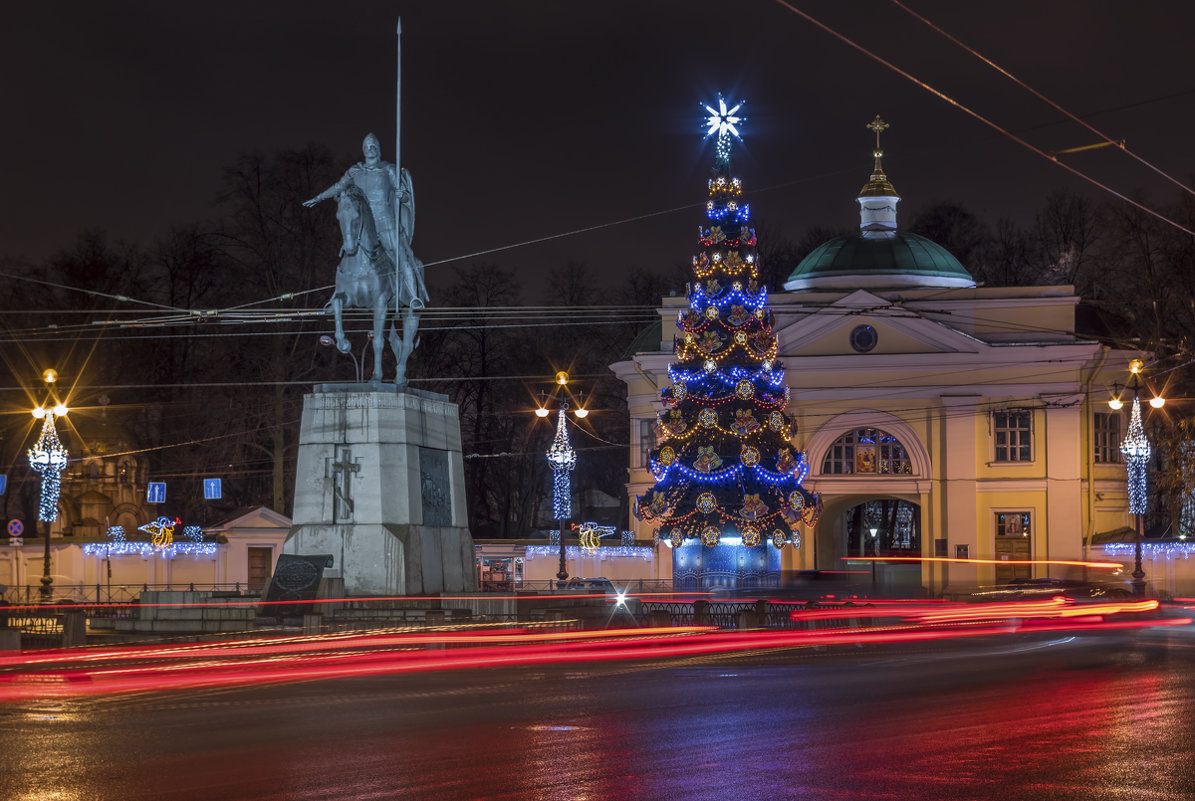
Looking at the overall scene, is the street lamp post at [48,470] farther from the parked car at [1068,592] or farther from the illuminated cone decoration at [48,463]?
the parked car at [1068,592]

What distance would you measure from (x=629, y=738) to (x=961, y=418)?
155ft

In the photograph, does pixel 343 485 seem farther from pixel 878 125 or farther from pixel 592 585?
pixel 878 125

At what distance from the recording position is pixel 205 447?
61.3 metres

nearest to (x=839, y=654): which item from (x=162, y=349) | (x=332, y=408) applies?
(x=332, y=408)

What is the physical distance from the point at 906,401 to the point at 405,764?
4881 centimetres

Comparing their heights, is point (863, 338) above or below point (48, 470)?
above

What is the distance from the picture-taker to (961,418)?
59594 mm

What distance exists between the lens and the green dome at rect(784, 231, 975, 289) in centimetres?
6378

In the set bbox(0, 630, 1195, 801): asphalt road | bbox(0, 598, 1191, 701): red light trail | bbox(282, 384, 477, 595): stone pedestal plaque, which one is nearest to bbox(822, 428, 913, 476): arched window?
bbox(0, 598, 1191, 701): red light trail

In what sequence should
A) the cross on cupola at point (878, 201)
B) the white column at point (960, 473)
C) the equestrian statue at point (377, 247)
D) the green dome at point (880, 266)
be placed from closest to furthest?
the equestrian statue at point (377, 247), the white column at point (960, 473), the green dome at point (880, 266), the cross on cupola at point (878, 201)

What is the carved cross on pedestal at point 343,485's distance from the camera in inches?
1043

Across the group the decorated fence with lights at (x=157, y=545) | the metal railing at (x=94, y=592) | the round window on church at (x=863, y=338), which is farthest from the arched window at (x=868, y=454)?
the decorated fence with lights at (x=157, y=545)

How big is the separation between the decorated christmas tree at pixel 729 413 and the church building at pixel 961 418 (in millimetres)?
8833

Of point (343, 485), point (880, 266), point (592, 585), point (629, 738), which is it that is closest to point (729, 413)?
point (592, 585)
